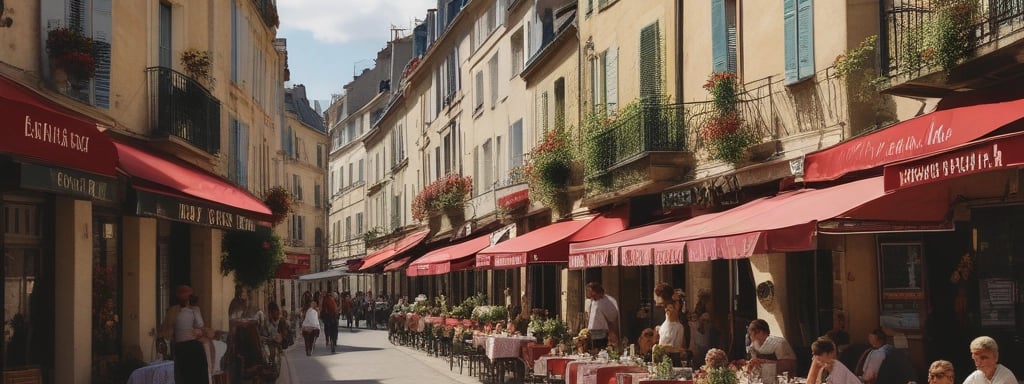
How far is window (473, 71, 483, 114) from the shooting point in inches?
1409

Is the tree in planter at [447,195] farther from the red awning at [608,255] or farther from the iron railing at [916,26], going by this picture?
the iron railing at [916,26]

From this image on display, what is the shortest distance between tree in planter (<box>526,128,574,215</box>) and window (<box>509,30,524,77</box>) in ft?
21.1

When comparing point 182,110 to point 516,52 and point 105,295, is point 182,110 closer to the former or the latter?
point 105,295

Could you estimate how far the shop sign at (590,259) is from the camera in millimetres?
14828

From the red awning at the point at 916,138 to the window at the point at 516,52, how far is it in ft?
61.7

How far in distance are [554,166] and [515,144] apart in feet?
21.1

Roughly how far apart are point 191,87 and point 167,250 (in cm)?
320

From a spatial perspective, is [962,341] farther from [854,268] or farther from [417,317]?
[417,317]

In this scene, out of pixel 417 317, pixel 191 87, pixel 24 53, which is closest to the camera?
pixel 24 53

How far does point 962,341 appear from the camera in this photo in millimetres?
11945

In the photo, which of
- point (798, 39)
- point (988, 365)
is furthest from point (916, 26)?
point (988, 365)

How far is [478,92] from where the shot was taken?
1425 inches

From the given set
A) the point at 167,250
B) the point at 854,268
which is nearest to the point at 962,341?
the point at 854,268

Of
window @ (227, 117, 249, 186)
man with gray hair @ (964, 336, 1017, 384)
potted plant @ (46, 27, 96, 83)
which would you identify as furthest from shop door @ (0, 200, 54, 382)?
window @ (227, 117, 249, 186)
